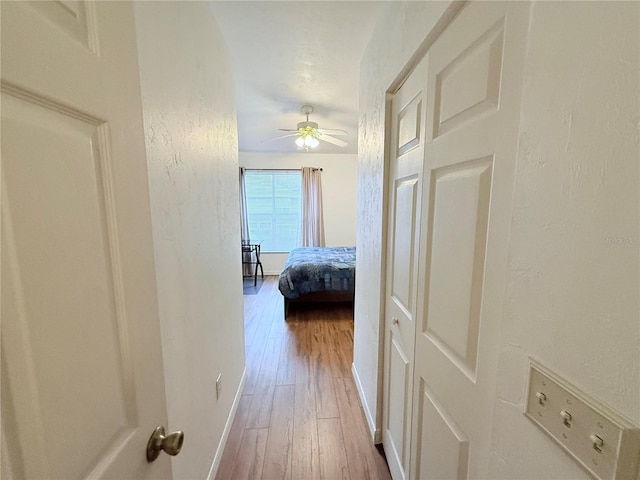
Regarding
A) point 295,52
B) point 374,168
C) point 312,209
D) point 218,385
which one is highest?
point 295,52

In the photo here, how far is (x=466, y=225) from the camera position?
2.60 ft

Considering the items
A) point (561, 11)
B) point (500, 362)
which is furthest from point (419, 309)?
point (561, 11)

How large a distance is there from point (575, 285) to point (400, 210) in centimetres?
89

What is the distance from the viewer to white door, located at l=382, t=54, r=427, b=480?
3.76ft

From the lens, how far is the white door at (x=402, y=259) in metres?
1.15

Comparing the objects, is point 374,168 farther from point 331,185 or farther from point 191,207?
point 331,185

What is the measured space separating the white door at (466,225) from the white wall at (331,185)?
4.63 m

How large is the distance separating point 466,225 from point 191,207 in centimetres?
109

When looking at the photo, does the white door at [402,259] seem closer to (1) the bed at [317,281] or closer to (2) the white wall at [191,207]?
(2) the white wall at [191,207]

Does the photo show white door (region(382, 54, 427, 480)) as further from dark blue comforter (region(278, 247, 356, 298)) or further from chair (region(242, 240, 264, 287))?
chair (region(242, 240, 264, 287))

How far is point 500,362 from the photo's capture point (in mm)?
646

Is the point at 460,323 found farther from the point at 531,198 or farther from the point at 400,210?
the point at 400,210

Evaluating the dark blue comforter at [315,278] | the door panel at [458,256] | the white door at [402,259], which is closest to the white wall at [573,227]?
the door panel at [458,256]

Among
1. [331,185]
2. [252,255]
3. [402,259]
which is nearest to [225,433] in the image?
[402,259]
